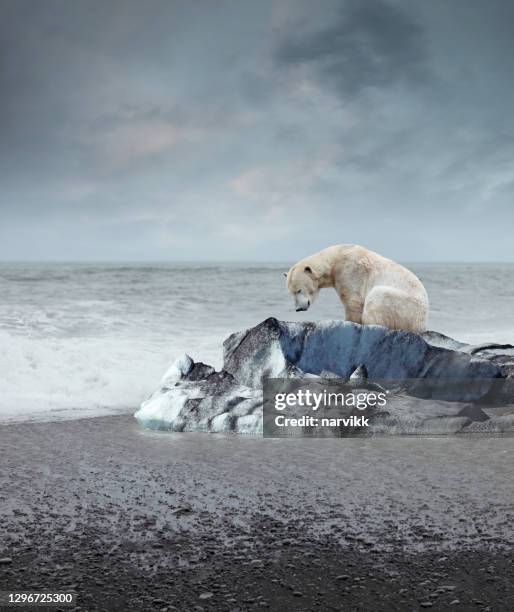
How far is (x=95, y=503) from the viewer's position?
3312 mm

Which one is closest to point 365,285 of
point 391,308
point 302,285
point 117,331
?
point 391,308

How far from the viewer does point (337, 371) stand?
608 cm

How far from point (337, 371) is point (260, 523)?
124 inches

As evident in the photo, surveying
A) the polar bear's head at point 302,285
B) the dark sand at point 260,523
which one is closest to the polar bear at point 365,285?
the polar bear's head at point 302,285

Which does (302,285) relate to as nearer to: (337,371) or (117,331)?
(337,371)

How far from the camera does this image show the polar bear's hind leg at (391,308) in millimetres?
6424

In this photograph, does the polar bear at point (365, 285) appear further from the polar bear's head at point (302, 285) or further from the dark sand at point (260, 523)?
the dark sand at point (260, 523)

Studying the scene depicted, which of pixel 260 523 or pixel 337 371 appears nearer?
pixel 260 523

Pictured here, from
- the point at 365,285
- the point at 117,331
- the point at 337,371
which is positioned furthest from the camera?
the point at 117,331

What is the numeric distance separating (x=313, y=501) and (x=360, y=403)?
76.8 inches

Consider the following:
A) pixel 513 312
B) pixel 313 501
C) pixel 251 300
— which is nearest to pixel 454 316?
pixel 513 312

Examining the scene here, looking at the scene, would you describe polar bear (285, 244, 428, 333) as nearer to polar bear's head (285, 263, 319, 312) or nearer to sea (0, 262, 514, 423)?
polar bear's head (285, 263, 319, 312)

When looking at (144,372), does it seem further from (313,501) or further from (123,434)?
(313,501)

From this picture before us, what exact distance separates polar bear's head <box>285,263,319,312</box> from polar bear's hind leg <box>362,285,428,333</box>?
692 millimetres
